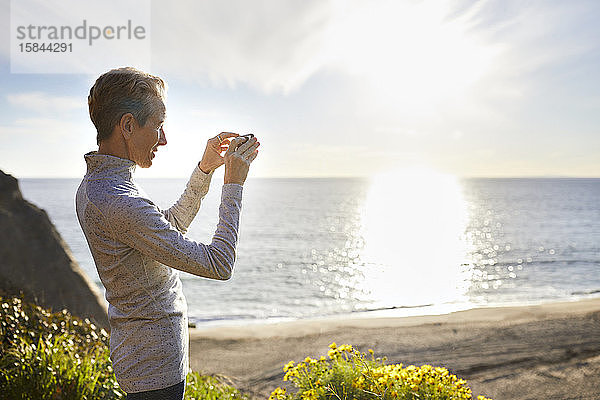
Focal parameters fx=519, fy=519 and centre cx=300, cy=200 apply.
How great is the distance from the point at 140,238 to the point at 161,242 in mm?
73

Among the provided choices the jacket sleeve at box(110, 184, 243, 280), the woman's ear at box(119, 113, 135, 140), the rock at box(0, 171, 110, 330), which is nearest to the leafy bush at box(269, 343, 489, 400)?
the jacket sleeve at box(110, 184, 243, 280)

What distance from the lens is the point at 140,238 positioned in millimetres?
1660

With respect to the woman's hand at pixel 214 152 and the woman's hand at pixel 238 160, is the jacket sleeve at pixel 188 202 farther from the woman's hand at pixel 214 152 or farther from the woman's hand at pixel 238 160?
the woman's hand at pixel 238 160

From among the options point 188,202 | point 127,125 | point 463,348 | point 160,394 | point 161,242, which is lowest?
point 463,348

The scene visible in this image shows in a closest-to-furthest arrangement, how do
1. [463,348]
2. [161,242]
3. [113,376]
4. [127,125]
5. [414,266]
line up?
1. [161,242]
2. [127,125]
3. [113,376]
4. [463,348]
5. [414,266]

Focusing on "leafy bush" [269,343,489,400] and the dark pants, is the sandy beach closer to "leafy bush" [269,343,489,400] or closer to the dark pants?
"leafy bush" [269,343,489,400]

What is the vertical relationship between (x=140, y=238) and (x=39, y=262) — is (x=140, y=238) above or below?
above

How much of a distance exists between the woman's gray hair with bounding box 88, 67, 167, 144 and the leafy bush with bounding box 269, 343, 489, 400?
7.59 ft

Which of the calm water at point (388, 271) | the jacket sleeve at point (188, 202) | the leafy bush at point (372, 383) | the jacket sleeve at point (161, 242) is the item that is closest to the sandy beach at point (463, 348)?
the leafy bush at point (372, 383)

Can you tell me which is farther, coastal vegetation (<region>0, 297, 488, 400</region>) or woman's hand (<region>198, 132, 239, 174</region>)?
coastal vegetation (<region>0, 297, 488, 400</region>)

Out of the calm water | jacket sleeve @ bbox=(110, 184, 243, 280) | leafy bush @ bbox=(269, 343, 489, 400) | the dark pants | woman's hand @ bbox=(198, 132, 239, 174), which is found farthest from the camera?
the calm water

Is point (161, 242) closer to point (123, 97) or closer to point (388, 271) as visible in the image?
point (123, 97)

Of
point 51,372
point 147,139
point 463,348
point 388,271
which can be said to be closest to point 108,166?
point 147,139

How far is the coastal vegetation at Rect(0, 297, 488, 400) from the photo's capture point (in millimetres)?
3379
